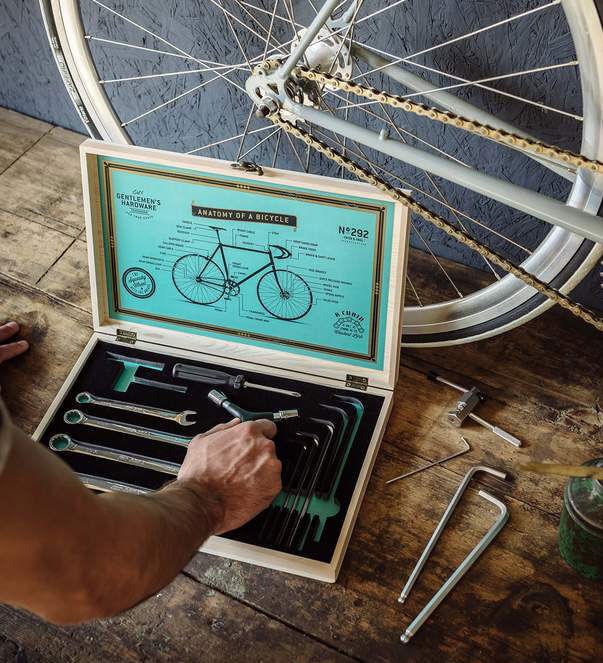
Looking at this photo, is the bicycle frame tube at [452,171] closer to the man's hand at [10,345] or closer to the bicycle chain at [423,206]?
the bicycle chain at [423,206]

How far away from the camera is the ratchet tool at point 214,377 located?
1546 millimetres

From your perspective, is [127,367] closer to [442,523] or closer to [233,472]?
[233,472]

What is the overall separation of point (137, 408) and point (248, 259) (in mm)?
344

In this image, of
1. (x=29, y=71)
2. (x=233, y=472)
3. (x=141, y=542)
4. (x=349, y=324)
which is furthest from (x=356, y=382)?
(x=29, y=71)

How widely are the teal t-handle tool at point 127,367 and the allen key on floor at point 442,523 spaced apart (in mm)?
598

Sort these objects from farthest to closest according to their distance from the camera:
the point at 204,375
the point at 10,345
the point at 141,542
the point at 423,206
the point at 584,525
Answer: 1. the point at 10,345
2. the point at 204,375
3. the point at 423,206
4. the point at 584,525
5. the point at 141,542

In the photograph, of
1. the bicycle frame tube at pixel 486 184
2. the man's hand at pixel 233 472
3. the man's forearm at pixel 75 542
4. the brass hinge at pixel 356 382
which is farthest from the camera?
the brass hinge at pixel 356 382

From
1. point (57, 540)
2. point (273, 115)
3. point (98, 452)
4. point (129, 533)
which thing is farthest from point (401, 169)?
point (57, 540)

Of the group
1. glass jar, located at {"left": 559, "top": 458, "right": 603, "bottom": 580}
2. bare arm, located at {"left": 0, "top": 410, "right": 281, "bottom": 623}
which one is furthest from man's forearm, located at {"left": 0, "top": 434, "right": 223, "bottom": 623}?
glass jar, located at {"left": 559, "top": 458, "right": 603, "bottom": 580}

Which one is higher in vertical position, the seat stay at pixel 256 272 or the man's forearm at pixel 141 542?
the seat stay at pixel 256 272

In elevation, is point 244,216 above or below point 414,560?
above

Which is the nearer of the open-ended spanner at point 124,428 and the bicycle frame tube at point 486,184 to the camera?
the bicycle frame tube at point 486,184

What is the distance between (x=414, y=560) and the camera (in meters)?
1.39

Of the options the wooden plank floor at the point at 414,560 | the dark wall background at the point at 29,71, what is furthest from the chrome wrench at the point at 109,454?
the dark wall background at the point at 29,71
